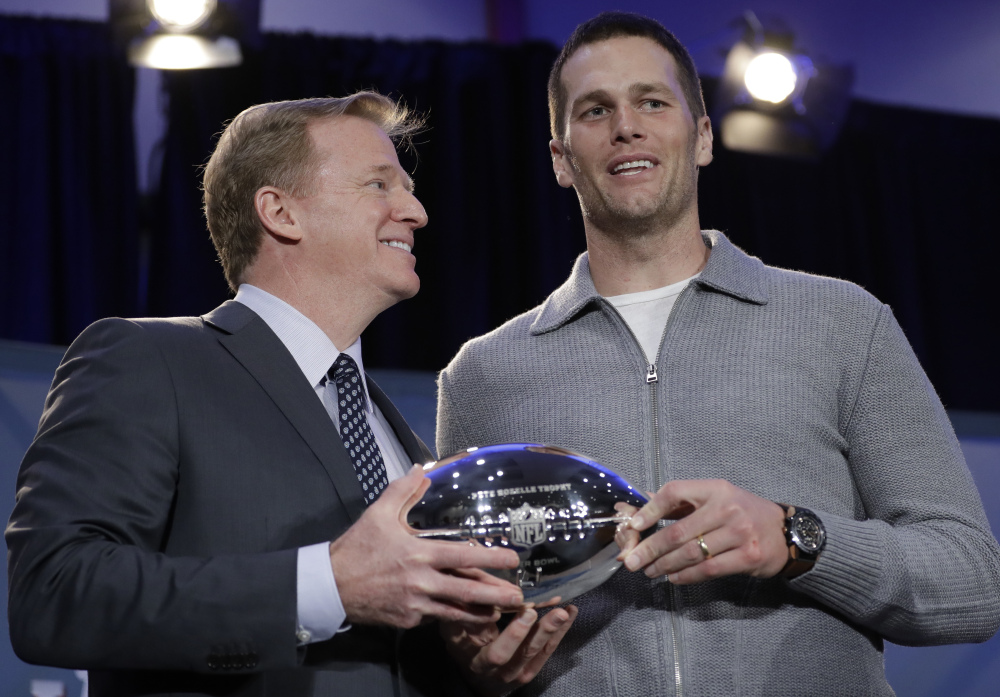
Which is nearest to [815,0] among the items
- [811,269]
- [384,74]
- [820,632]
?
[811,269]

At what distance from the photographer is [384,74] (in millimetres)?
4164

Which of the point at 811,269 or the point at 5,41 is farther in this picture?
the point at 811,269

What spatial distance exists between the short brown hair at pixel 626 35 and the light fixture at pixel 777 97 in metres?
2.13

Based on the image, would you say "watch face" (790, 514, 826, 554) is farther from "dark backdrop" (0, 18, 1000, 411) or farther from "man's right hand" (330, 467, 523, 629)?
"dark backdrop" (0, 18, 1000, 411)

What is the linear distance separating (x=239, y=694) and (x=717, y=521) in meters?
0.71

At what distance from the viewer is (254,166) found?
2.02 metres

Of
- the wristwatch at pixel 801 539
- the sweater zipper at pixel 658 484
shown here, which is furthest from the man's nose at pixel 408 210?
the wristwatch at pixel 801 539

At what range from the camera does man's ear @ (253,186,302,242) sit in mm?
1940

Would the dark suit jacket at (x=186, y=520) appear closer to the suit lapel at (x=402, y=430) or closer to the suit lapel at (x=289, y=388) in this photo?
the suit lapel at (x=289, y=388)

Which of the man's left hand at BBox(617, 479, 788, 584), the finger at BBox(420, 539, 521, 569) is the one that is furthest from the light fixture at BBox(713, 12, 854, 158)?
the finger at BBox(420, 539, 521, 569)

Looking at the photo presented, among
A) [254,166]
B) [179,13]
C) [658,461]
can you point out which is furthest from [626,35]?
[179,13]

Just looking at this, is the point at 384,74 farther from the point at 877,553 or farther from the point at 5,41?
the point at 877,553

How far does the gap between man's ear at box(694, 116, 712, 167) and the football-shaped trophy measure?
978 mm

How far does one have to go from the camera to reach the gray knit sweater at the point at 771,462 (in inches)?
64.1
